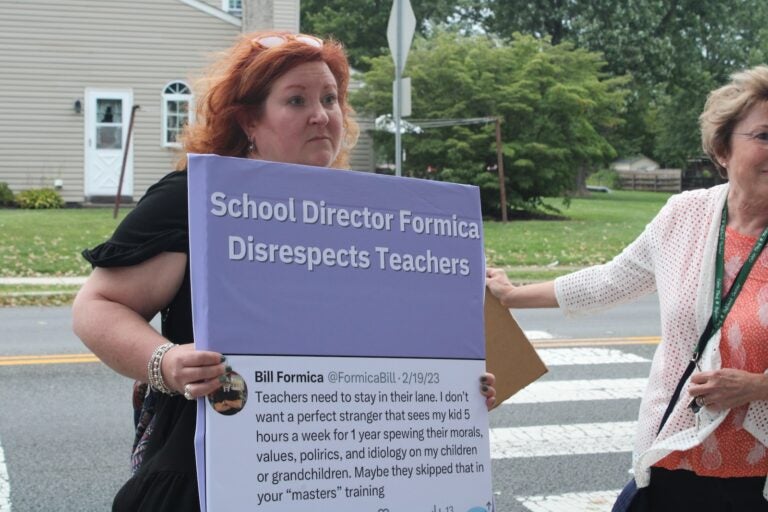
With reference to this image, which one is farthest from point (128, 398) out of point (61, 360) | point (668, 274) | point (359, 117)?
point (359, 117)

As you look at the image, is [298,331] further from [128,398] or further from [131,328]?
[128,398]

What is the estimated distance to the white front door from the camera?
2389cm

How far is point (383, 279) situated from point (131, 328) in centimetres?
55

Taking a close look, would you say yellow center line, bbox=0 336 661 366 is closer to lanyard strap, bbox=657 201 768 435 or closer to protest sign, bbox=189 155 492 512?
lanyard strap, bbox=657 201 768 435

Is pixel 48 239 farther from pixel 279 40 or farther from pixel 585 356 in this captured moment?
pixel 279 40

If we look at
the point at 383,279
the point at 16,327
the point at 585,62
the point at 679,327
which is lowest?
the point at 16,327

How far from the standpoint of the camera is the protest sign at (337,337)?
205 cm

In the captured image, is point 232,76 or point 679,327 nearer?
point 232,76

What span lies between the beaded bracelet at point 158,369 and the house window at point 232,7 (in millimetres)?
25687

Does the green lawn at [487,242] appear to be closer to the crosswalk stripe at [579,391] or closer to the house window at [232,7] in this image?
the crosswalk stripe at [579,391]

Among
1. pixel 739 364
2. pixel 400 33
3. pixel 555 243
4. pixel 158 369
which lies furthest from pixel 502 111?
pixel 158 369

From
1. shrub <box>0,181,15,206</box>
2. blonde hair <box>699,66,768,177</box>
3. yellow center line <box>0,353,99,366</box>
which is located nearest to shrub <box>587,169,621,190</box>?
shrub <box>0,181,15,206</box>

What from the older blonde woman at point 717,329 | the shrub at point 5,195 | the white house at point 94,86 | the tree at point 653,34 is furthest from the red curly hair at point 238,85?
the tree at point 653,34

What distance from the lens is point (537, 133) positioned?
2328 centimetres
